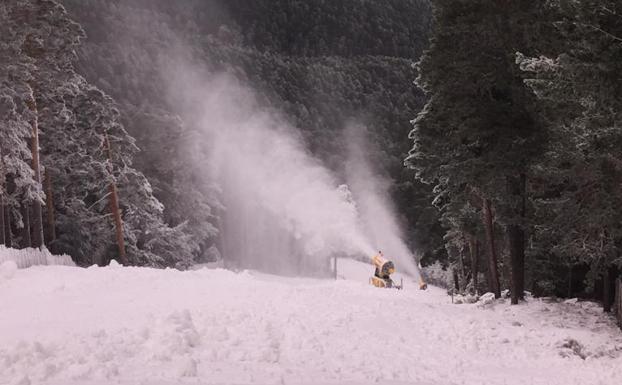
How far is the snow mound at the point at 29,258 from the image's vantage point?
19656mm

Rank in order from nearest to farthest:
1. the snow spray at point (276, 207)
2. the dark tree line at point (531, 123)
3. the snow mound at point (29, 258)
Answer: the dark tree line at point (531, 123) → the snow mound at point (29, 258) → the snow spray at point (276, 207)

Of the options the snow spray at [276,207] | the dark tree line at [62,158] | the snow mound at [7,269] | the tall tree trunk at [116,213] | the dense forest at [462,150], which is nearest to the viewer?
the dense forest at [462,150]

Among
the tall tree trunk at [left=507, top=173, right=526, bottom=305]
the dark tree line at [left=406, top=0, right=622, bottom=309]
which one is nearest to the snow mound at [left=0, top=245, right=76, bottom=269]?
the dark tree line at [left=406, top=0, right=622, bottom=309]

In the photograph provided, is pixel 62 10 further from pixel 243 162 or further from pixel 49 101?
pixel 243 162

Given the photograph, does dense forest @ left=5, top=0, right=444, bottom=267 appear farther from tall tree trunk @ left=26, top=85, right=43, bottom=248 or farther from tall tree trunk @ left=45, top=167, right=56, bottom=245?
tall tree trunk @ left=26, top=85, right=43, bottom=248

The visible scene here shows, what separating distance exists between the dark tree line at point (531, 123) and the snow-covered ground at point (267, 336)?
109 inches

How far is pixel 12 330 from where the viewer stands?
10945 mm

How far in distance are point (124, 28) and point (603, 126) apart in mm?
162906

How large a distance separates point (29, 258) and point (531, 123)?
18922mm

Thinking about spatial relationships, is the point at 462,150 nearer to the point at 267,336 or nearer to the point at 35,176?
the point at 267,336

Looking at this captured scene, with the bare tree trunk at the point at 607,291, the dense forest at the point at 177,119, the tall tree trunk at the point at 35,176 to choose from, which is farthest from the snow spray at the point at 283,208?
the bare tree trunk at the point at 607,291

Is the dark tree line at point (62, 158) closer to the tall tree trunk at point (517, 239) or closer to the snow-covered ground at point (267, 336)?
the snow-covered ground at point (267, 336)

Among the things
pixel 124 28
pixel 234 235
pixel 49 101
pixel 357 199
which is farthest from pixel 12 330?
pixel 124 28

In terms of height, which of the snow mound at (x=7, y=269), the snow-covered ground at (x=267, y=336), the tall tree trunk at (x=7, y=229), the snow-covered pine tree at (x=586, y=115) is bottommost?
the snow-covered ground at (x=267, y=336)
